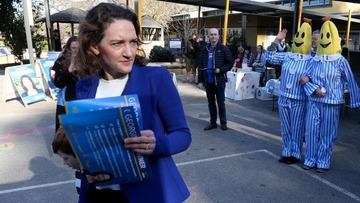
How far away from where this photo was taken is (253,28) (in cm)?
2339

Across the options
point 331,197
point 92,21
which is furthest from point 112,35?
point 331,197

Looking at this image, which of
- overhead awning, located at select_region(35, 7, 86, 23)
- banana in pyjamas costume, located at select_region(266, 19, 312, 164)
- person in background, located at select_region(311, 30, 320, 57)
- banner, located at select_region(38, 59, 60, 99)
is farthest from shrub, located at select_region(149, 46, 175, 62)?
person in background, located at select_region(311, 30, 320, 57)

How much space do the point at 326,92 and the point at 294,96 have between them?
41cm

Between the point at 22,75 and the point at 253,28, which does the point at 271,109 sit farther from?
the point at 253,28

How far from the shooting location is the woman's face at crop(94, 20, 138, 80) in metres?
1.35

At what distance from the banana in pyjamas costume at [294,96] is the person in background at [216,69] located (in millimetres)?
1588

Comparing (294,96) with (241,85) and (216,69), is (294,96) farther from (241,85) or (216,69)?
(241,85)

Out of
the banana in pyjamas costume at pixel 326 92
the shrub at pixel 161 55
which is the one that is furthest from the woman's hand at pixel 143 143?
the shrub at pixel 161 55

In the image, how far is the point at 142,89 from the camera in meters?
1.37

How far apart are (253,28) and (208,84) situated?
1865 centimetres

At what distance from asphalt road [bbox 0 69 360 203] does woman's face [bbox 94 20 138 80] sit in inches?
96.4

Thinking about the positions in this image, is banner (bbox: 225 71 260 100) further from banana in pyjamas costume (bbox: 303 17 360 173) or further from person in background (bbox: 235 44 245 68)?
banana in pyjamas costume (bbox: 303 17 360 173)

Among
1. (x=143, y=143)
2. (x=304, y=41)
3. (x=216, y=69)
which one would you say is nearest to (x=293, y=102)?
(x=304, y=41)

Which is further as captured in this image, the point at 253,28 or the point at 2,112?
the point at 253,28
